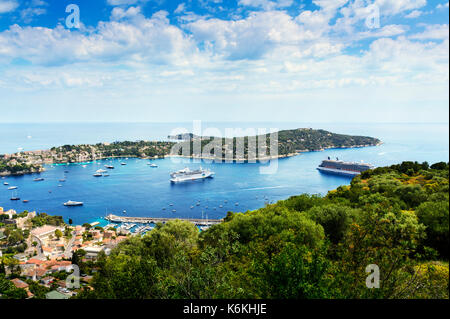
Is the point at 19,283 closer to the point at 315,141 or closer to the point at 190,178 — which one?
the point at 190,178

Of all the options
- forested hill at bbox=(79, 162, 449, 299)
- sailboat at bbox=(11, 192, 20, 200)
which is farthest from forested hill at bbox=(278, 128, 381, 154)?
forested hill at bbox=(79, 162, 449, 299)

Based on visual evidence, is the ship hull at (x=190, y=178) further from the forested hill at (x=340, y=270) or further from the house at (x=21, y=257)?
the forested hill at (x=340, y=270)

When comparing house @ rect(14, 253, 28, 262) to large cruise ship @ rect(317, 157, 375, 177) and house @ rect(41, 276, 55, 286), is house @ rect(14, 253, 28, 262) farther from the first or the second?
large cruise ship @ rect(317, 157, 375, 177)

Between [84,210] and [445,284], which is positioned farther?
[84,210]
